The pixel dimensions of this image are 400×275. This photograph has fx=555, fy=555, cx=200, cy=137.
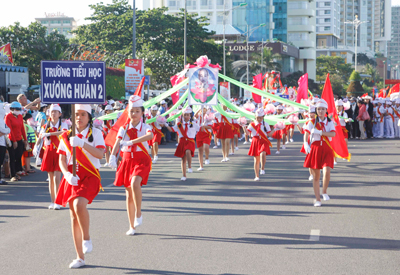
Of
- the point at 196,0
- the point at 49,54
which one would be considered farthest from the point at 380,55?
the point at 49,54

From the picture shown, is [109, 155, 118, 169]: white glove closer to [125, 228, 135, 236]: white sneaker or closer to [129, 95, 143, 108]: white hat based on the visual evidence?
[129, 95, 143, 108]: white hat

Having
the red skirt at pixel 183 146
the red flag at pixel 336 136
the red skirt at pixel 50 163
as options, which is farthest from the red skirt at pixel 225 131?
the red skirt at pixel 50 163

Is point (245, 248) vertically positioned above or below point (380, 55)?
below

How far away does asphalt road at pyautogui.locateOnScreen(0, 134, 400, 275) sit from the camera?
19.6 feet

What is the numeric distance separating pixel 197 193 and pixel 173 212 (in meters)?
2.01

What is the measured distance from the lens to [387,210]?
9.18 metres

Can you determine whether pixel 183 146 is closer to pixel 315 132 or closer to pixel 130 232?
pixel 315 132

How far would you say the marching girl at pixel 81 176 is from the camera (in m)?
5.89

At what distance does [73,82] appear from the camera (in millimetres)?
6305

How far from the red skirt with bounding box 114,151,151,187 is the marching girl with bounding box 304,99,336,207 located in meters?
3.35

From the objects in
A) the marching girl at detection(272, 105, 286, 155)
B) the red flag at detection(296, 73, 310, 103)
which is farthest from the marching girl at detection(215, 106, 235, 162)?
the marching girl at detection(272, 105, 286, 155)

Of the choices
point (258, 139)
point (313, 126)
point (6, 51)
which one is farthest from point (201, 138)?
point (6, 51)

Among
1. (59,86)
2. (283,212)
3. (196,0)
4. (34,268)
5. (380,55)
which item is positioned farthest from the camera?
(380,55)

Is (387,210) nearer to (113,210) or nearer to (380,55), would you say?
(113,210)
